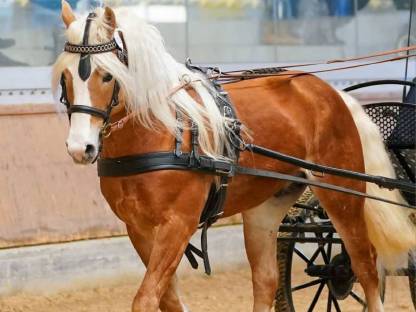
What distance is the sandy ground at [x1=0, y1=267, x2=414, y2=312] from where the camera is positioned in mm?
6832

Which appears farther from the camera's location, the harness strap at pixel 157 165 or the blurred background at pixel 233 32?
the blurred background at pixel 233 32

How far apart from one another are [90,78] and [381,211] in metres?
2.02

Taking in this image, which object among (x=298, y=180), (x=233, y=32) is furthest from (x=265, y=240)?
(x=233, y=32)

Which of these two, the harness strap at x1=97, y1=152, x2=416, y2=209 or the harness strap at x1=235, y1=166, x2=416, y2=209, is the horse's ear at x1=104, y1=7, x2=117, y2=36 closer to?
the harness strap at x1=97, y1=152, x2=416, y2=209

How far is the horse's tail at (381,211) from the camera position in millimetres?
5504

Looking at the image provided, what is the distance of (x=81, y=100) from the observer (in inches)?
165

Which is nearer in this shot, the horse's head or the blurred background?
the horse's head

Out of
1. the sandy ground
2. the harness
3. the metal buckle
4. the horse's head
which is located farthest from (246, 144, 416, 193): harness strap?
the sandy ground

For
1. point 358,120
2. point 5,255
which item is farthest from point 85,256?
point 358,120

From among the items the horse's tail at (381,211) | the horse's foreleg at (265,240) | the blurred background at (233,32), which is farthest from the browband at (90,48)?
the blurred background at (233,32)

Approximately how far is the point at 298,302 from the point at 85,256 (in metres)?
1.51

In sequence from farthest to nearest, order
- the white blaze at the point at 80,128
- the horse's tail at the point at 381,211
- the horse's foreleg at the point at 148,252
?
the horse's tail at the point at 381,211
the horse's foreleg at the point at 148,252
the white blaze at the point at 80,128

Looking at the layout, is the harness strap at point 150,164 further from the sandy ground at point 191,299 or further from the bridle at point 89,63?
the sandy ground at point 191,299

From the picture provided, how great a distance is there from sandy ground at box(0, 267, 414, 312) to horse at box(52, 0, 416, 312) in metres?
1.20
